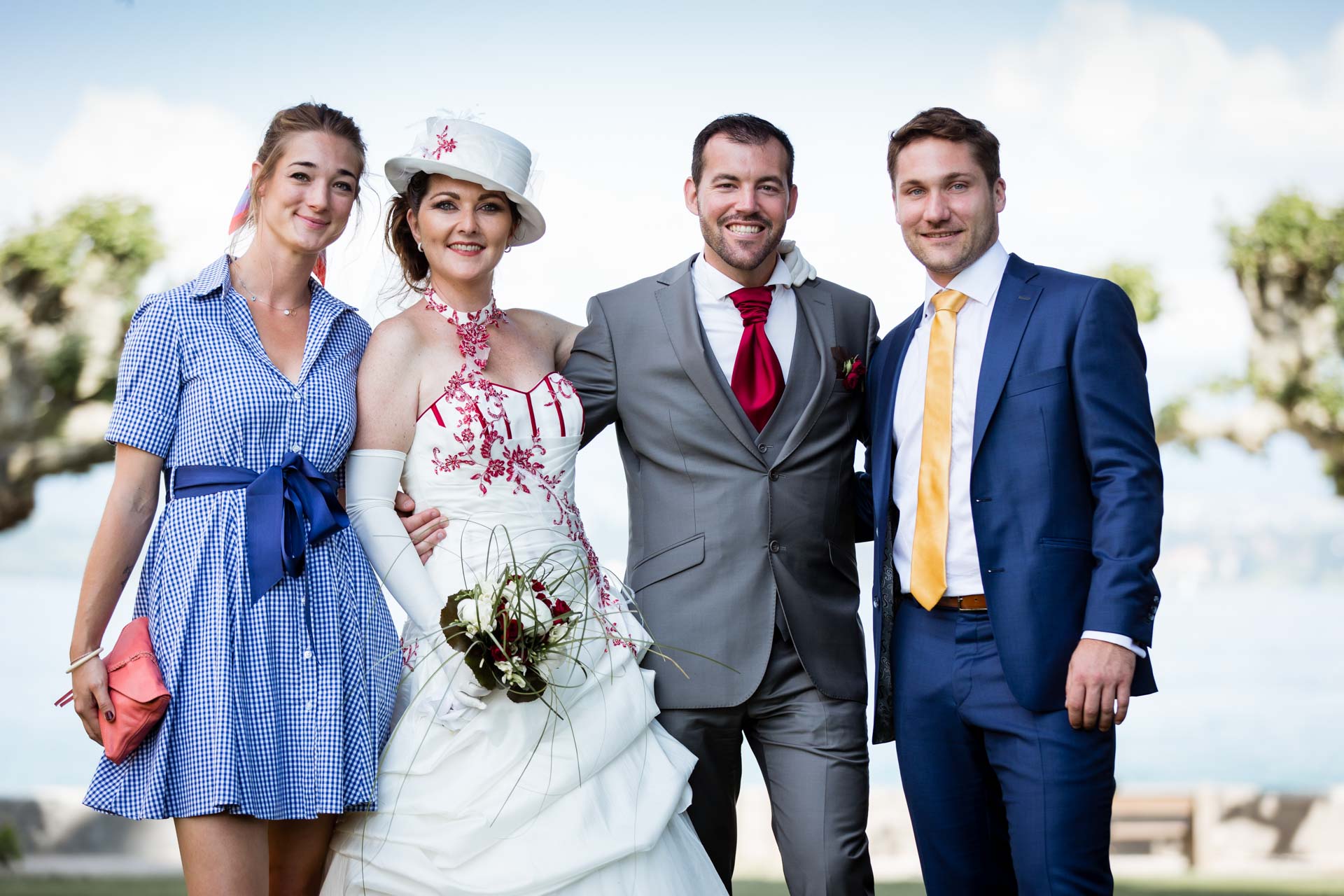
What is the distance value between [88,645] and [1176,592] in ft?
54.8

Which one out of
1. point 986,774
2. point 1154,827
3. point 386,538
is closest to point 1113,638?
point 986,774

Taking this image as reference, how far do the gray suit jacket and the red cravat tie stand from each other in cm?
3

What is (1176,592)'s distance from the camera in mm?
16875

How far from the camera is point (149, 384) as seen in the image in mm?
2361

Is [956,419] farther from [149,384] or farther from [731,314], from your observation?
[149,384]

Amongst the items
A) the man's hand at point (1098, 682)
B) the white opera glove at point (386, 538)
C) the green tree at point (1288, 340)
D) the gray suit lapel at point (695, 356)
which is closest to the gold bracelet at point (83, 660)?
the white opera glove at point (386, 538)

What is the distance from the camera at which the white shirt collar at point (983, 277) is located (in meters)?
2.71

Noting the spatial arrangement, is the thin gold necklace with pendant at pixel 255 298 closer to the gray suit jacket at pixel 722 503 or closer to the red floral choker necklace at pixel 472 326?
the red floral choker necklace at pixel 472 326

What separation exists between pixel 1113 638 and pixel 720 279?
1238 mm

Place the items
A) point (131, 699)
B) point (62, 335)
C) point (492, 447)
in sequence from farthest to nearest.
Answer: point (62, 335)
point (492, 447)
point (131, 699)

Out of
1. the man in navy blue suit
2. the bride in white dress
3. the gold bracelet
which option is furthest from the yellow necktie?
the gold bracelet

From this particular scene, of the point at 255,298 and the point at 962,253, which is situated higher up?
the point at 962,253

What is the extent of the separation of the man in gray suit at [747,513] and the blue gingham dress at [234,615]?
71 cm

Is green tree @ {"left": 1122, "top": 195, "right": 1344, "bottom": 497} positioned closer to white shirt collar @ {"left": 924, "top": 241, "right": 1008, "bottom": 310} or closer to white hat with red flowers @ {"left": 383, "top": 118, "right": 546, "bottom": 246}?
white shirt collar @ {"left": 924, "top": 241, "right": 1008, "bottom": 310}
